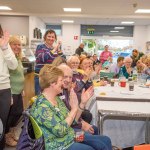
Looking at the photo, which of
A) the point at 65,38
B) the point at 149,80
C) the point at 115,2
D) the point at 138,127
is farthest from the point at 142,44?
the point at 138,127

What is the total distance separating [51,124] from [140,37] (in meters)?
13.6

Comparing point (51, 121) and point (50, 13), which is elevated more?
point (50, 13)

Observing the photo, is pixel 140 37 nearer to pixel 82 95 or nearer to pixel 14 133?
pixel 14 133

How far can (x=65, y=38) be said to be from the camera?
14.5 meters

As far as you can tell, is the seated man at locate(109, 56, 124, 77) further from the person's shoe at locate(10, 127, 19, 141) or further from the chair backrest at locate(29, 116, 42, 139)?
the chair backrest at locate(29, 116, 42, 139)

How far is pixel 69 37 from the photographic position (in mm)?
14562

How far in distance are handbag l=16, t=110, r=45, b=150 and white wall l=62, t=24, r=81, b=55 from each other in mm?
12790

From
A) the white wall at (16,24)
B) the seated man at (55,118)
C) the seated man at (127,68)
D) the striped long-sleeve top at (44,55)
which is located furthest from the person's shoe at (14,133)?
the white wall at (16,24)

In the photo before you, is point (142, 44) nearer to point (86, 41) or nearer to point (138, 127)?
point (86, 41)

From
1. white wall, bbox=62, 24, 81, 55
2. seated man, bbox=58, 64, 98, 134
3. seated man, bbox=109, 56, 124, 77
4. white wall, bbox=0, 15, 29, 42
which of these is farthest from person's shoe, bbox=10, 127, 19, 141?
white wall, bbox=62, 24, 81, 55

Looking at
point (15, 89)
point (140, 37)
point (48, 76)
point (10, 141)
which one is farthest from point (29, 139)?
point (140, 37)

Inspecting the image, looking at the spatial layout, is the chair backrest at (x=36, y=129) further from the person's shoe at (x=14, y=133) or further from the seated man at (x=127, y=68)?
the seated man at (x=127, y=68)

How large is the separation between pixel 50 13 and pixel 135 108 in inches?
352

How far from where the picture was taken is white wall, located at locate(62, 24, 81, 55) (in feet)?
47.6
